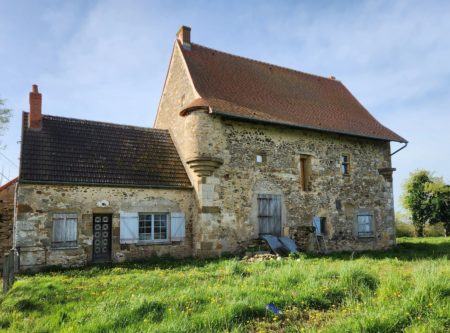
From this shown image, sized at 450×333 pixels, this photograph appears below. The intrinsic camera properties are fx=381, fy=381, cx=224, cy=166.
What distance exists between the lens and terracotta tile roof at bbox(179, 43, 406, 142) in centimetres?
1534

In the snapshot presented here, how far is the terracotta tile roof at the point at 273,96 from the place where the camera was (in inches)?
604

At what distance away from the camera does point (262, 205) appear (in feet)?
49.8

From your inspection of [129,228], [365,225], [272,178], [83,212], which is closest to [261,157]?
[272,178]

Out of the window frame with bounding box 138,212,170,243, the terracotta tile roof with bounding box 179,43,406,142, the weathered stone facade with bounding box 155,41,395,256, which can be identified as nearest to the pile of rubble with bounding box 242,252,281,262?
the weathered stone facade with bounding box 155,41,395,256

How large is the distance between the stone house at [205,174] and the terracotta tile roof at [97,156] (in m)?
0.05

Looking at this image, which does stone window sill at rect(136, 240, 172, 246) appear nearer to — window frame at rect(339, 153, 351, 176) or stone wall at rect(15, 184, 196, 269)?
stone wall at rect(15, 184, 196, 269)

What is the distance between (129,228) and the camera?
13484 millimetres

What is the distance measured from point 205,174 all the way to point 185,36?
7241 millimetres

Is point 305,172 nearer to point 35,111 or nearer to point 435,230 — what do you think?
point 35,111

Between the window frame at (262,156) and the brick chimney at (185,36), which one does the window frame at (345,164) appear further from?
the brick chimney at (185,36)

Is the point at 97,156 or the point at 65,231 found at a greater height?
the point at 97,156

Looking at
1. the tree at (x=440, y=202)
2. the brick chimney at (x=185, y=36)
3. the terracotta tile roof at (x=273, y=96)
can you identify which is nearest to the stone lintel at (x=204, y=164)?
the terracotta tile roof at (x=273, y=96)

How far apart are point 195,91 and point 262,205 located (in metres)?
5.25

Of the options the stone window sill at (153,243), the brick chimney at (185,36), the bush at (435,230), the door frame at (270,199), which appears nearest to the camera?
the stone window sill at (153,243)
